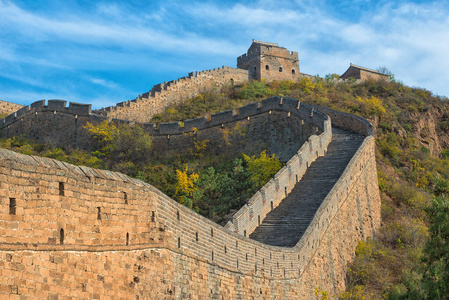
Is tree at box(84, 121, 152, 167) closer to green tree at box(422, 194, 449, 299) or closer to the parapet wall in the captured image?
the parapet wall

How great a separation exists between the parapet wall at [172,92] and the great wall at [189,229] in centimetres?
1045

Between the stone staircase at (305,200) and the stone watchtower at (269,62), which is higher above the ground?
the stone watchtower at (269,62)

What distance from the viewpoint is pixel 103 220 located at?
7.95m

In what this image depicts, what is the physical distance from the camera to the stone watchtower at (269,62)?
48.1 meters

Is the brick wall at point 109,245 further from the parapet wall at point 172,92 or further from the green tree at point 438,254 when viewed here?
the parapet wall at point 172,92

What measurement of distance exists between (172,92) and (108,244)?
34.5 meters

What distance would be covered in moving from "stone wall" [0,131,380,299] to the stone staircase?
302 cm

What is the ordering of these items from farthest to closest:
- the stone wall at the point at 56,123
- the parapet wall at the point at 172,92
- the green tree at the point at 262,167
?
1. the parapet wall at the point at 172,92
2. the stone wall at the point at 56,123
3. the green tree at the point at 262,167

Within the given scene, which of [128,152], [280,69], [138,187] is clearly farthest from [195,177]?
[280,69]

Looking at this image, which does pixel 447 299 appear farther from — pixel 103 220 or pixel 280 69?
pixel 280 69

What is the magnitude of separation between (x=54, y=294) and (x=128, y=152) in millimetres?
23848

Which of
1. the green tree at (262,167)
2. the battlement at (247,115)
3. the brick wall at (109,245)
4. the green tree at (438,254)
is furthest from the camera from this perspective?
the battlement at (247,115)

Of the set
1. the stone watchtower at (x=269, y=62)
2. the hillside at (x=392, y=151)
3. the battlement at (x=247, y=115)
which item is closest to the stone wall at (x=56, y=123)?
the battlement at (x=247, y=115)

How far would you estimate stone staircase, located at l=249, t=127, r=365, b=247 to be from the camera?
18000 millimetres
